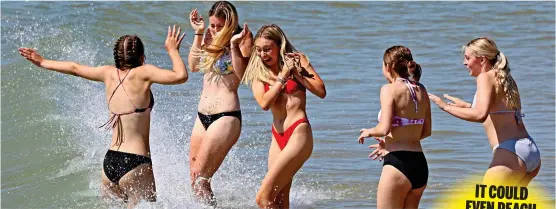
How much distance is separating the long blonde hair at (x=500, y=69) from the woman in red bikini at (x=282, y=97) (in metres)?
1.02

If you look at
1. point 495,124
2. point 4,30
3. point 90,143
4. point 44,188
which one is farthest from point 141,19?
point 495,124

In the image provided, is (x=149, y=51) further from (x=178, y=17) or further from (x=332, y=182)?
(x=332, y=182)

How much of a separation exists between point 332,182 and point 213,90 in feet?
7.82

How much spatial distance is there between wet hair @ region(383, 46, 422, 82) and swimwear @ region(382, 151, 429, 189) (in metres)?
0.49

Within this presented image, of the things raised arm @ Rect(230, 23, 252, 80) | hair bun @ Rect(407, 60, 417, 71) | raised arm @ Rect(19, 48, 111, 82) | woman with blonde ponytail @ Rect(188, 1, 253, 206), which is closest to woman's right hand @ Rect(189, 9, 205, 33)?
woman with blonde ponytail @ Rect(188, 1, 253, 206)

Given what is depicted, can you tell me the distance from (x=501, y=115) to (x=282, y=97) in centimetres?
139

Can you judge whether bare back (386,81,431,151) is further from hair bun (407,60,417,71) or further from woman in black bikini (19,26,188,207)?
woman in black bikini (19,26,188,207)

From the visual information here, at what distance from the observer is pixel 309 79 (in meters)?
6.66

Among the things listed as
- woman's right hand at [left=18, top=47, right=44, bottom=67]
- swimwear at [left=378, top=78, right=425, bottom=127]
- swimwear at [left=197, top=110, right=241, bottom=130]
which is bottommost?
swimwear at [left=197, top=110, right=241, bottom=130]

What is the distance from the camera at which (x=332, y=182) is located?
31.8ft

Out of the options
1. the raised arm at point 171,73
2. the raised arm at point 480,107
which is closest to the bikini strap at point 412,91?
the raised arm at point 480,107

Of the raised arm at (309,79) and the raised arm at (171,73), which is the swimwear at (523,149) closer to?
the raised arm at (309,79)

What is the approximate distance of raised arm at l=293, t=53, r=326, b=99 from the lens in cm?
663

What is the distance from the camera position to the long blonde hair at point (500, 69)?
21.1 feet
